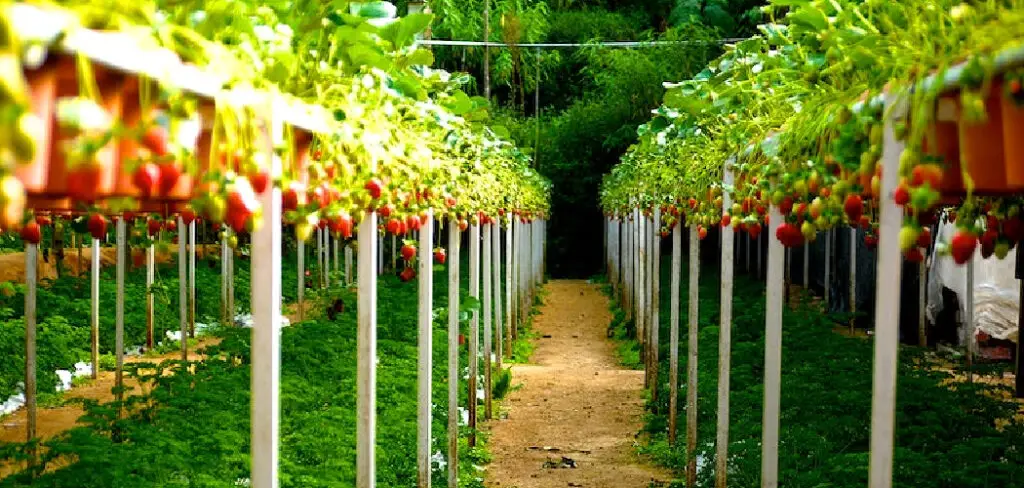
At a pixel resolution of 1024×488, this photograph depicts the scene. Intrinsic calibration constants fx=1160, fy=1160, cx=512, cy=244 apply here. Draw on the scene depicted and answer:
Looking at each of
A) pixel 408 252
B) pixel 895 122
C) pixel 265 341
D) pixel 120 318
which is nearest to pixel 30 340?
pixel 120 318

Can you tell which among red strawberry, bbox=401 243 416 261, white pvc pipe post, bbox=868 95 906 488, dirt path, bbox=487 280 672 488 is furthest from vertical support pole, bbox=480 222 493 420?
white pvc pipe post, bbox=868 95 906 488

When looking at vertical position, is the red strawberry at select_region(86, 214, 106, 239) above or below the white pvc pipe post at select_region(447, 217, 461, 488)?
above

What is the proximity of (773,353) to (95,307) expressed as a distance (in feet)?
20.6

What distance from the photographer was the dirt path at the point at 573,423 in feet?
24.7

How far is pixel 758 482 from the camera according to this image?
5727 millimetres

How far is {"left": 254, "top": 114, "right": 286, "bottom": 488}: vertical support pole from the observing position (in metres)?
2.49

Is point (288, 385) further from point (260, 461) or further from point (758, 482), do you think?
point (260, 461)

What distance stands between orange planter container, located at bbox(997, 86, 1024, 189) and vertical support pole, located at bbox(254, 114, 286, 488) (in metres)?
1.44

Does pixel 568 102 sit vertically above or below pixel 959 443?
above

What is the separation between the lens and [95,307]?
8820 mm

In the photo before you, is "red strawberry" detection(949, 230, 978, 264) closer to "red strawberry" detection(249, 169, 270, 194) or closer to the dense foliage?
"red strawberry" detection(249, 169, 270, 194)

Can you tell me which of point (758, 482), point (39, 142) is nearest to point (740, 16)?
point (758, 482)

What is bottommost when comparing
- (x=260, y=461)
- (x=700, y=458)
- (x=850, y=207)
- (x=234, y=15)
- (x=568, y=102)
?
(x=700, y=458)

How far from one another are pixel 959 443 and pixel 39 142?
539 cm
